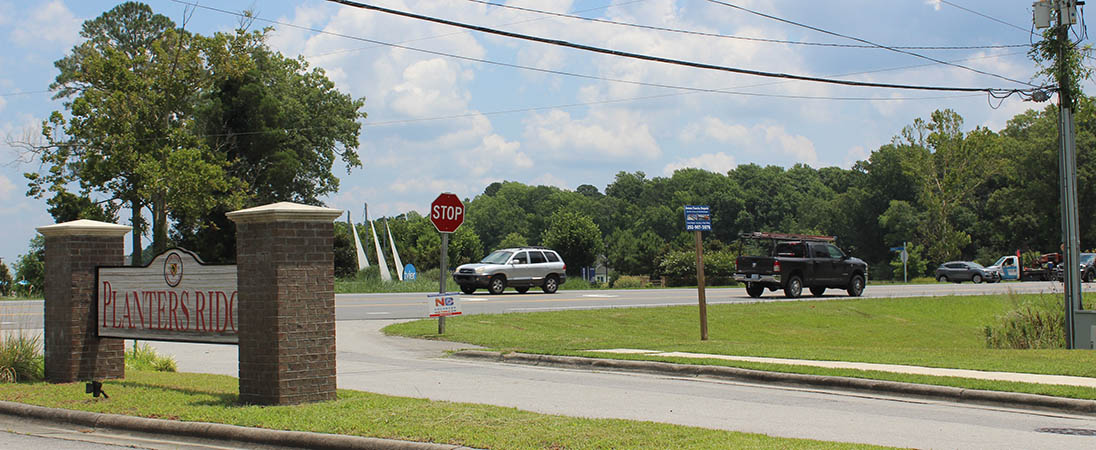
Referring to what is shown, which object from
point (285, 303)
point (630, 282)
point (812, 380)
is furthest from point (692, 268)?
point (285, 303)

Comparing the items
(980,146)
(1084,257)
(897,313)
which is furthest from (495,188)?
(897,313)

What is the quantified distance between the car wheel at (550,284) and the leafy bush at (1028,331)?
17.7m

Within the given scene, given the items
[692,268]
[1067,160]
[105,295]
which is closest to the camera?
[105,295]

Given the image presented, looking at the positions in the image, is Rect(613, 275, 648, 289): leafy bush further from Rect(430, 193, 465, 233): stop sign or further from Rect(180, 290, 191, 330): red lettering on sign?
Rect(180, 290, 191, 330): red lettering on sign

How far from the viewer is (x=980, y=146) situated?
60031 mm

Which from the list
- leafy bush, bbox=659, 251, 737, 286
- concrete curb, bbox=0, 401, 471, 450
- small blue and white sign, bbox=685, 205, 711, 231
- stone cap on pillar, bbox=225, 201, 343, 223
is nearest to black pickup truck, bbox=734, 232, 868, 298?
small blue and white sign, bbox=685, 205, 711, 231

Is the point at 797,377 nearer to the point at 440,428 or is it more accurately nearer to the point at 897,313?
the point at 440,428

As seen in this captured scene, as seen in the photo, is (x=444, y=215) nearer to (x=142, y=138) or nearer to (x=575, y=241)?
(x=142, y=138)

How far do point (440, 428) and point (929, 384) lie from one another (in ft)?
19.8

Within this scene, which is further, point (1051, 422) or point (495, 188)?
point (495, 188)

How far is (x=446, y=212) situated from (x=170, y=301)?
28.2 ft

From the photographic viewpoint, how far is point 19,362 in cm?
1184

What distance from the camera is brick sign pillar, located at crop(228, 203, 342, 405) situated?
29.7 feet

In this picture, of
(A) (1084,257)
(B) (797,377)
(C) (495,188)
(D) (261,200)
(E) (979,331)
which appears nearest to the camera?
(B) (797,377)
